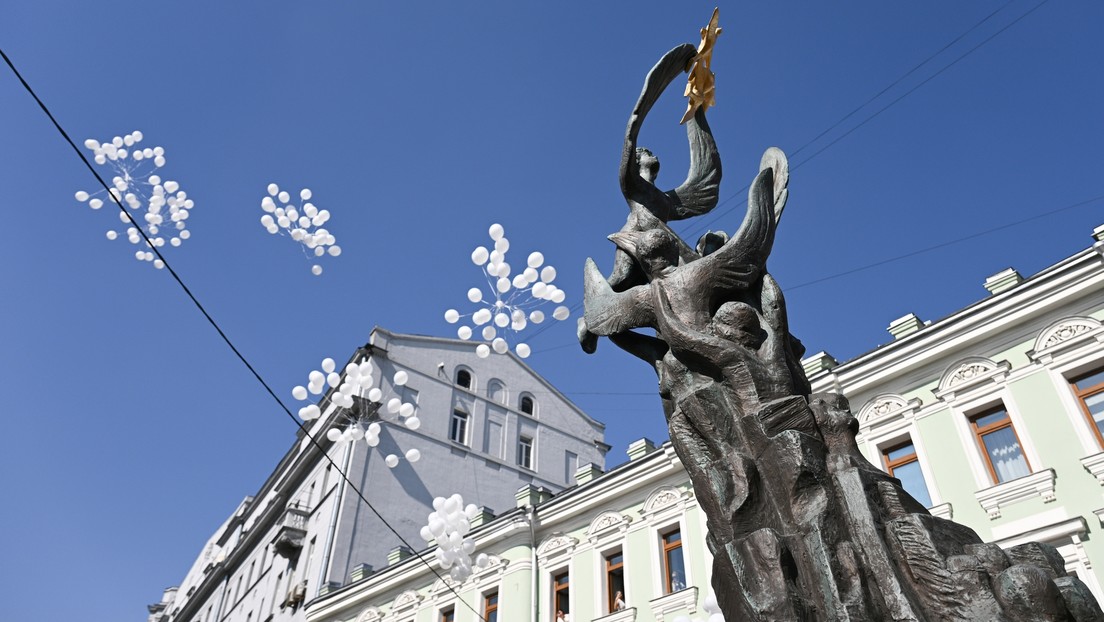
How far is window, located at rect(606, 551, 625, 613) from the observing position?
15895 millimetres

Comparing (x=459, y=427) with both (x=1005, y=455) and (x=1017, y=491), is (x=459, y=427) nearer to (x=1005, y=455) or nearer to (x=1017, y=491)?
(x=1005, y=455)

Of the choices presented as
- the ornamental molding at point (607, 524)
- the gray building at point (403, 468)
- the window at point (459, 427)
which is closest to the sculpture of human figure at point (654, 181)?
the ornamental molding at point (607, 524)

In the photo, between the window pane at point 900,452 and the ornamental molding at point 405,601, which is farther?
the ornamental molding at point 405,601

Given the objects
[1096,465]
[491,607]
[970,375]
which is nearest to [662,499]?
[491,607]

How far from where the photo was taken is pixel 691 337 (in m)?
4.72

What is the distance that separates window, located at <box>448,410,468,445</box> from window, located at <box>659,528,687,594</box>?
39.4 ft

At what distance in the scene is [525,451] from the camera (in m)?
28.3

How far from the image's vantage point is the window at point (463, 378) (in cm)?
2839

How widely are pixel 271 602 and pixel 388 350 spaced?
353 inches

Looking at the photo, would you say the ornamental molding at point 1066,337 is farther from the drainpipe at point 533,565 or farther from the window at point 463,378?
the window at point 463,378

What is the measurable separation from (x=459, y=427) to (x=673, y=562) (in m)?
13.0

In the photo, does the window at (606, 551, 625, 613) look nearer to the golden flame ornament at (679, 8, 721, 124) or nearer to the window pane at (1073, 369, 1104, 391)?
the window pane at (1073, 369, 1104, 391)

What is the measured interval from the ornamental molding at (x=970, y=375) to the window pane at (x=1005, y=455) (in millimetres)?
815

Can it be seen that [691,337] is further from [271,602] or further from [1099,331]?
[271,602]
